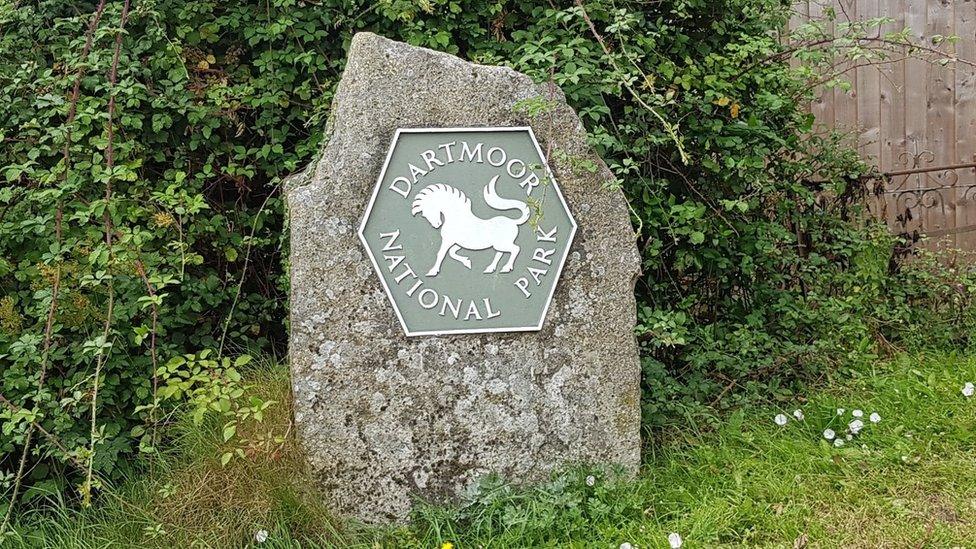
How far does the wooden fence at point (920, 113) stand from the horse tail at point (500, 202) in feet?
9.00

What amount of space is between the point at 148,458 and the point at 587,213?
1.89 metres

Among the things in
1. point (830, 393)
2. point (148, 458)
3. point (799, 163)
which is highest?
point (799, 163)

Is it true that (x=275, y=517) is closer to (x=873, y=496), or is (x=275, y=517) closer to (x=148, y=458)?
(x=148, y=458)

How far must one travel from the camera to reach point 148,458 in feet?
11.2

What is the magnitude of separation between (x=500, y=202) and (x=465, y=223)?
15 centimetres

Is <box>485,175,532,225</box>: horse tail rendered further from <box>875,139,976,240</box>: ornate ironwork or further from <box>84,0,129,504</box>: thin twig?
<box>875,139,976,240</box>: ornate ironwork

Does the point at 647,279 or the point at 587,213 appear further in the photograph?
the point at 647,279

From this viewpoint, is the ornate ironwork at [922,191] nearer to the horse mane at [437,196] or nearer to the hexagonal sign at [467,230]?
the hexagonal sign at [467,230]

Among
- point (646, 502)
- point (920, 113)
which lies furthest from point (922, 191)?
point (646, 502)

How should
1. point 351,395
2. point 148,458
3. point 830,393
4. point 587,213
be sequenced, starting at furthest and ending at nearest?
point 830,393
point 148,458
point 587,213
point 351,395

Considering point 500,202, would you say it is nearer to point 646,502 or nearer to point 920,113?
point 646,502

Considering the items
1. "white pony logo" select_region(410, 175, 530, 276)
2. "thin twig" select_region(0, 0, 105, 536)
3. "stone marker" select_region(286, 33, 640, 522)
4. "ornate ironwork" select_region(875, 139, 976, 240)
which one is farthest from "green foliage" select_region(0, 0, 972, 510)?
"ornate ironwork" select_region(875, 139, 976, 240)

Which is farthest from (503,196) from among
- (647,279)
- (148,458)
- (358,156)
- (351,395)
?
(148,458)

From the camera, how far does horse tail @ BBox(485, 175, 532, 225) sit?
3.09 metres
